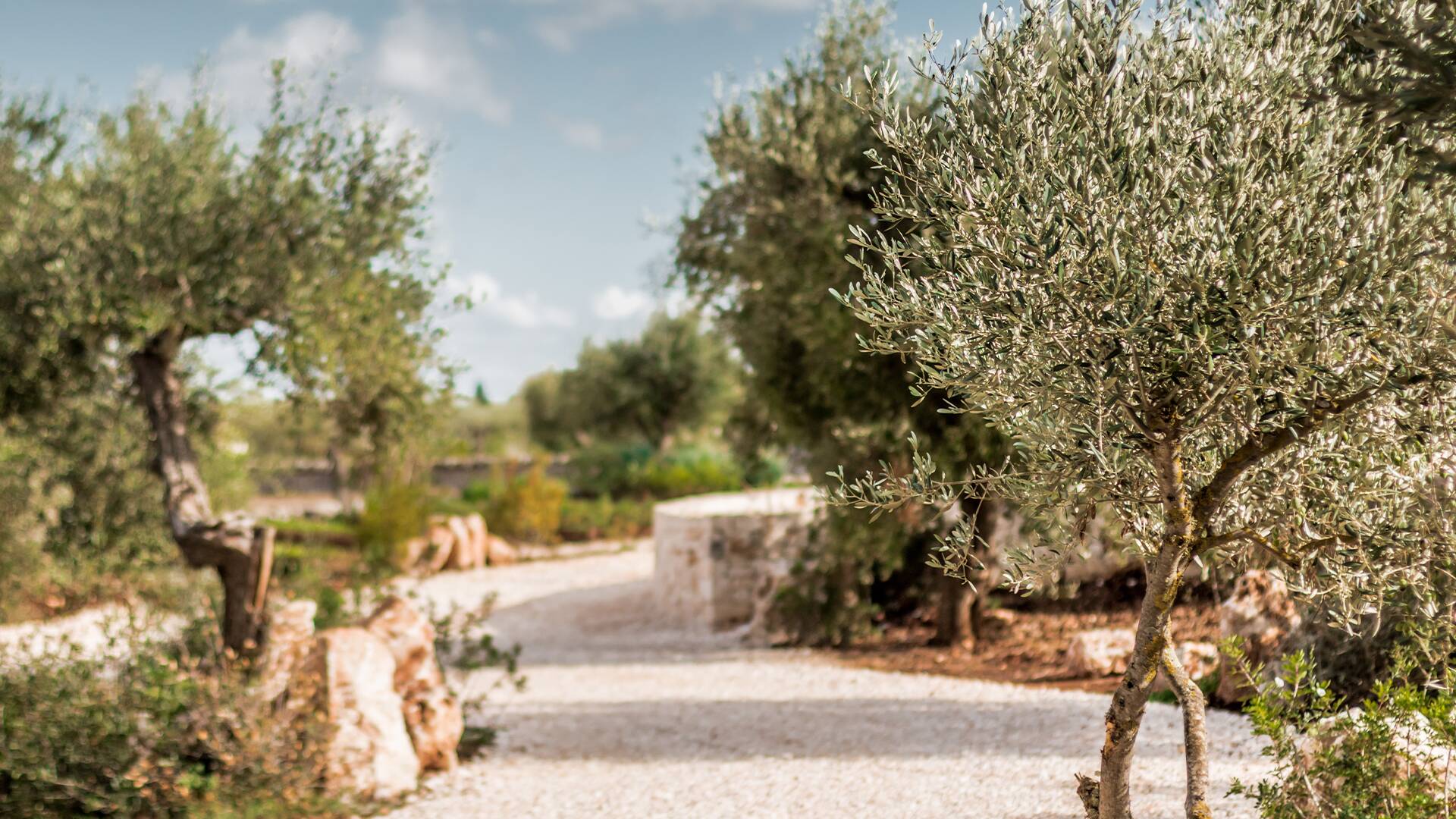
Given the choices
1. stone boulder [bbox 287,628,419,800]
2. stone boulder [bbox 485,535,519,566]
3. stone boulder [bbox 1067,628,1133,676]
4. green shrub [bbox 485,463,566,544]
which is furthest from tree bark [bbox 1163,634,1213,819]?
green shrub [bbox 485,463,566,544]

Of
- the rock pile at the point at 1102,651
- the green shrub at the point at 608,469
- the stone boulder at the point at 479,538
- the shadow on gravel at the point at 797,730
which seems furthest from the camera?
the green shrub at the point at 608,469

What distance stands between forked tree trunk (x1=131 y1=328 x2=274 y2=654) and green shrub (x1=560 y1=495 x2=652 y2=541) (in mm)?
15355

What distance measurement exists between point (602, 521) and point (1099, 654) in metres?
15.7

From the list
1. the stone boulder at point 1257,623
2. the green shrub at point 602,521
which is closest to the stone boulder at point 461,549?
the green shrub at point 602,521


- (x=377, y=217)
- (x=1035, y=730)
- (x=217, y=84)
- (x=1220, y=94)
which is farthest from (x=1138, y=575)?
(x=217, y=84)

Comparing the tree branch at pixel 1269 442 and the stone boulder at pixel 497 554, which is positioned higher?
the tree branch at pixel 1269 442

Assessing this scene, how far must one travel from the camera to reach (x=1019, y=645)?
10.5m

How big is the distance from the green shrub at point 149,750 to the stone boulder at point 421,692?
0.91 m

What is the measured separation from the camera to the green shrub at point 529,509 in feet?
72.2

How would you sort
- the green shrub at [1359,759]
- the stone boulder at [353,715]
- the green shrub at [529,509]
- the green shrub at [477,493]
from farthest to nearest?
the green shrub at [477,493]
the green shrub at [529,509]
the stone boulder at [353,715]
the green shrub at [1359,759]

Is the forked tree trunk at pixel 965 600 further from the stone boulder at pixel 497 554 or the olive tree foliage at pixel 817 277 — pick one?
the stone boulder at pixel 497 554

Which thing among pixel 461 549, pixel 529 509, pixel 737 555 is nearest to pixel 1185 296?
pixel 737 555

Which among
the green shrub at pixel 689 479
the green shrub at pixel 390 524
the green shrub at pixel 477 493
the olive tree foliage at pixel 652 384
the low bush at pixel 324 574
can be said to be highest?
Result: the olive tree foliage at pixel 652 384

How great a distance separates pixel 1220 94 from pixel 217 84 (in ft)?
25.9
